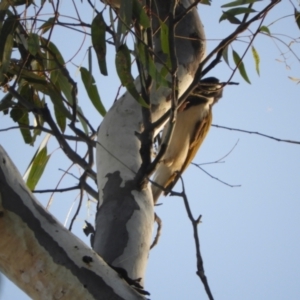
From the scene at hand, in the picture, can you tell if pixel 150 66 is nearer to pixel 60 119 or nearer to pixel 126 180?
pixel 126 180

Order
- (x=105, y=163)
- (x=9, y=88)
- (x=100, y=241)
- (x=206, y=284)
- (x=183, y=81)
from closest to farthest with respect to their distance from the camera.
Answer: (x=206, y=284) < (x=100, y=241) < (x=105, y=163) < (x=9, y=88) < (x=183, y=81)

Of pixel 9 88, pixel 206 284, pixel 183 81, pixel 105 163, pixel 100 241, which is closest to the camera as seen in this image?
pixel 206 284

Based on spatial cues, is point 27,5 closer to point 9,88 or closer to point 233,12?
Answer: point 9,88

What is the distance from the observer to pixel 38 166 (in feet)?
5.79

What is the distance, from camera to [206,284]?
706mm

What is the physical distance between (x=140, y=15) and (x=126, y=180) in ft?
1.24

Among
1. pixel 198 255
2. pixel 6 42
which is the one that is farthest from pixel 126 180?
pixel 6 42

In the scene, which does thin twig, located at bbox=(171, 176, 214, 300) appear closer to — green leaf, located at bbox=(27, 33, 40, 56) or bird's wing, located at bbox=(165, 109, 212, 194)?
green leaf, located at bbox=(27, 33, 40, 56)

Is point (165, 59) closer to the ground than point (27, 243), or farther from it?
farther from it

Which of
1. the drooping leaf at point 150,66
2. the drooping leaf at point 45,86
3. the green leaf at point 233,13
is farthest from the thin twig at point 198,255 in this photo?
the green leaf at point 233,13

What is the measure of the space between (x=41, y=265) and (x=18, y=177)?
13cm

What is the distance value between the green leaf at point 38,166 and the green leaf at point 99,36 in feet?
1.65

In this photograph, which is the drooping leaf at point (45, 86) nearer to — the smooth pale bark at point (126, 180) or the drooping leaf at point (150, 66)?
Result: the smooth pale bark at point (126, 180)

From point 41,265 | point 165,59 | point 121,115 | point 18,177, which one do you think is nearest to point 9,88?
point 121,115
